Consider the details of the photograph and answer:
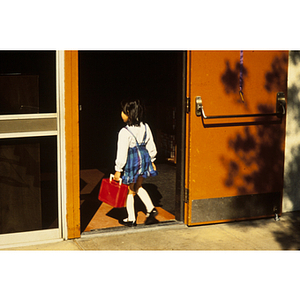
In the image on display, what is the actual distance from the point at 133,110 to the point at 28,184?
63.8 inches

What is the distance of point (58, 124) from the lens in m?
5.48

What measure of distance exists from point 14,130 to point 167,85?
6.76 m

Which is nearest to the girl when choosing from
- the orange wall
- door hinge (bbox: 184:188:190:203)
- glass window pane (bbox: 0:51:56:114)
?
door hinge (bbox: 184:188:190:203)

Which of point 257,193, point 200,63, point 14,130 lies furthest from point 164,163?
point 14,130

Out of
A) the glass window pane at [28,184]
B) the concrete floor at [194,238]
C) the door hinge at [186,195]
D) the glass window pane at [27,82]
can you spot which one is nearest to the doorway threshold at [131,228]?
the concrete floor at [194,238]

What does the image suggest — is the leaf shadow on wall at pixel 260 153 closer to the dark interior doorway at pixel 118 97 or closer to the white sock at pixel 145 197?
the white sock at pixel 145 197

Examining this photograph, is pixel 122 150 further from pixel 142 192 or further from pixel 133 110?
pixel 142 192

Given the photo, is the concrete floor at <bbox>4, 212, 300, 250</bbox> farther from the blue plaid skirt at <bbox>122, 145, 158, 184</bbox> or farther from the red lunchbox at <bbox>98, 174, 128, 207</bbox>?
the blue plaid skirt at <bbox>122, 145, 158, 184</bbox>

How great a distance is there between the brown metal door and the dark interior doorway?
10.7 feet

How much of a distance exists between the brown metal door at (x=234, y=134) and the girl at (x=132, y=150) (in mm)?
548

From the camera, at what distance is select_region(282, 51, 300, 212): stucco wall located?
22.3 feet

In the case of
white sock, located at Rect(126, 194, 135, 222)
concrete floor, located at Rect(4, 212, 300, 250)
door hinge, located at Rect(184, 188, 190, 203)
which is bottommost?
concrete floor, located at Rect(4, 212, 300, 250)

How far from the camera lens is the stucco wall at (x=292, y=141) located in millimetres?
6785

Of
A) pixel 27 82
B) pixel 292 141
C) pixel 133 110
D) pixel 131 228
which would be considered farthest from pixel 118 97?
pixel 27 82
